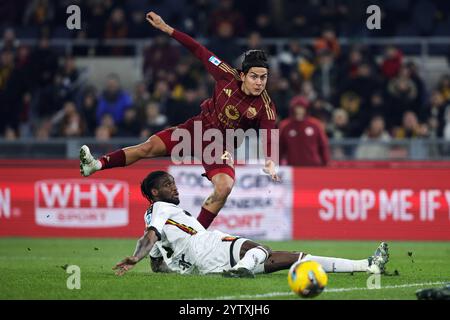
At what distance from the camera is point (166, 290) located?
9.69m

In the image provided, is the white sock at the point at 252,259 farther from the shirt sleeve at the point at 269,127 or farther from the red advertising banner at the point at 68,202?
A: the red advertising banner at the point at 68,202

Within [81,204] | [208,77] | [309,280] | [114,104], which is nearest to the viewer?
[309,280]

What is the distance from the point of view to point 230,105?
12.4m

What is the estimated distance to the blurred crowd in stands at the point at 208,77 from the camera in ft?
68.2

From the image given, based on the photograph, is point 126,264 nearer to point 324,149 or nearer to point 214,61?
point 214,61

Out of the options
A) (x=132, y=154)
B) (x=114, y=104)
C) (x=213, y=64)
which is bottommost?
(x=132, y=154)

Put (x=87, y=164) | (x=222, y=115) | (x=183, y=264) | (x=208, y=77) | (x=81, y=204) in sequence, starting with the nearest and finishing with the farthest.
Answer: (x=183, y=264) → (x=87, y=164) → (x=222, y=115) → (x=81, y=204) → (x=208, y=77)

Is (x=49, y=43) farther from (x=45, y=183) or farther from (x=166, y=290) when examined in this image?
(x=166, y=290)

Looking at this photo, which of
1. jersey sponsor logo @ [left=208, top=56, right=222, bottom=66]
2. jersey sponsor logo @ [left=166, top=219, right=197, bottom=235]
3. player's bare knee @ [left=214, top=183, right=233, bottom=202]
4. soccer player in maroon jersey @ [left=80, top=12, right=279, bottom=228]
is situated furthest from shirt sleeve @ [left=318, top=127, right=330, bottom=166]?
jersey sponsor logo @ [left=166, top=219, right=197, bottom=235]

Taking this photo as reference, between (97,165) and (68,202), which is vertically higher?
(97,165)

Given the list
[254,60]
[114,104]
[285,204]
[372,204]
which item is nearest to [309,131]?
[285,204]

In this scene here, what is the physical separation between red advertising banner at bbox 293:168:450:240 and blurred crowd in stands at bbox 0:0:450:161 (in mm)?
1976

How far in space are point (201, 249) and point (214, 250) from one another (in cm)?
13

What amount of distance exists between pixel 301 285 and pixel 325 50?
13.3 metres
